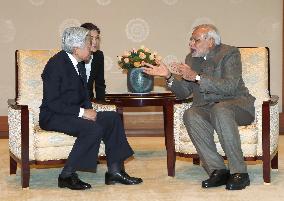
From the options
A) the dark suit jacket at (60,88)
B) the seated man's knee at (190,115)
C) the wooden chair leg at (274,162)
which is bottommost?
the wooden chair leg at (274,162)

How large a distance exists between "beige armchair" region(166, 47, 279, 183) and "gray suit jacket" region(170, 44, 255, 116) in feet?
0.46

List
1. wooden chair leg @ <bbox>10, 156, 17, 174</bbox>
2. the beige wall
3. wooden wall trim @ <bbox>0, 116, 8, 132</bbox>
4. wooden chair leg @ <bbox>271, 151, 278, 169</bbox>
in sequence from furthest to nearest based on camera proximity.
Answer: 1. wooden wall trim @ <bbox>0, 116, 8, 132</bbox>
2. the beige wall
3. wooden chair leg @ <bbox>271, 151, 278, 169</bbox>
4. wooden chair leg @ <bbox>10, 156, 17, 174</bbox>

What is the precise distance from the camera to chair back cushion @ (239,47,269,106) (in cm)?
523

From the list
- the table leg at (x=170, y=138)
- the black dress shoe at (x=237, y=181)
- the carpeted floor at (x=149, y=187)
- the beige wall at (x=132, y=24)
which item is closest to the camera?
the carpeted floor at (x=149, y=187)

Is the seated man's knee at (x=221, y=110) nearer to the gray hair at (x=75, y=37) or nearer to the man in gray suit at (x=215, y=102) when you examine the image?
the man in gray suit at (x=215, y=102)

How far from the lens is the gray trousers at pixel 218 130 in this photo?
179 inches

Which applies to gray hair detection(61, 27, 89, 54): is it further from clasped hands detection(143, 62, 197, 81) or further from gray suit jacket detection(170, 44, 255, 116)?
gray suit jacket detection(170, 44, 255, 116)

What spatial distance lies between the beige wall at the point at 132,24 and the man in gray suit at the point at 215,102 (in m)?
2.42

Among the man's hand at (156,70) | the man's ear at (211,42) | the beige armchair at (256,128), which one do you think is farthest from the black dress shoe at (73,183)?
the man's ear at (211,42)

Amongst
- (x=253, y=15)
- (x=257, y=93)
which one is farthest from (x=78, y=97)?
(x=253, y=15)

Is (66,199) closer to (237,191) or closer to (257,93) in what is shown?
(237,191)

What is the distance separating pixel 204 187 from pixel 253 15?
3463mm

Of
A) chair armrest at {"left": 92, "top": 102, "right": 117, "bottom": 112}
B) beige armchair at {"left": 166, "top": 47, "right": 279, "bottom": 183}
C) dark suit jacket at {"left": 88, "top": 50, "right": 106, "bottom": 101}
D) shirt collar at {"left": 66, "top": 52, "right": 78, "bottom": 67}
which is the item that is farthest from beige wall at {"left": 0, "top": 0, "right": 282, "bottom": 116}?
shirt collar at {"left": 66, "top": 52, "right": 78, "bottom": 67}

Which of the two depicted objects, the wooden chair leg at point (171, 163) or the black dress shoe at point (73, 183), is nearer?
the black dress shoe at point (73, 183)
